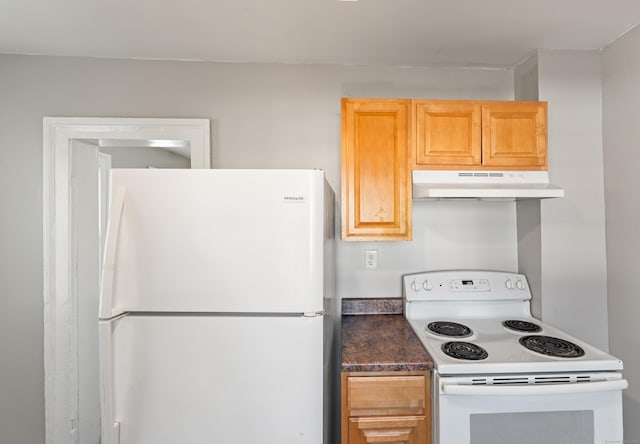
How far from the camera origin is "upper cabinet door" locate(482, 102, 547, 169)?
1.69m

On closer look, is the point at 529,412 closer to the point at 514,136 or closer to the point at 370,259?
the point at 370,259

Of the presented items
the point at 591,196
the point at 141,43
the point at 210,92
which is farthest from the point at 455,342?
the point at 141,43

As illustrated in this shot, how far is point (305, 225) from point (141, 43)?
1.49 metres

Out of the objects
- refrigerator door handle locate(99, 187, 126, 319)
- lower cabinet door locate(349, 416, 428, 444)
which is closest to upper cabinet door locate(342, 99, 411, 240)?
lower cabinet door locate(349, 416, 428, 444)

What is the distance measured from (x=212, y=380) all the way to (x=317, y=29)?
5.55ft

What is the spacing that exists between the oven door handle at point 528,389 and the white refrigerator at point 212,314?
54 centimetres

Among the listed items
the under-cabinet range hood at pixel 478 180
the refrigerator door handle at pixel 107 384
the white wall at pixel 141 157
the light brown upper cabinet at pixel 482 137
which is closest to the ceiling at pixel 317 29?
the light brown upper cabinet at pixel 482 137

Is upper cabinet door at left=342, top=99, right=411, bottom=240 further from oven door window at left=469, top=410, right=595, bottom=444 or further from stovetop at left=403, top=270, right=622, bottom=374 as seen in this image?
oven door window at left=469, top=410, right=595, bottom=444

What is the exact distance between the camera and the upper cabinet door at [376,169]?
5.48 ft

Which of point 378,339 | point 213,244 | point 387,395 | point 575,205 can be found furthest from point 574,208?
point 213,244

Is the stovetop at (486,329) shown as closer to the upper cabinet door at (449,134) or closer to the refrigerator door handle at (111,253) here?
the upper cabinet door at (449,134)

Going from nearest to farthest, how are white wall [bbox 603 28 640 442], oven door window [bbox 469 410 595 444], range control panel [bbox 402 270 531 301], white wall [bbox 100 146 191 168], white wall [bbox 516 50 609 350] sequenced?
oven door window [bbox 469 410 595 444], white wall [bbox 603 28 640 442], white wall [bbox 516 50 609 350], range control panel [bbox 402 270 531 301], white wall [bbox 100 146 191 168]

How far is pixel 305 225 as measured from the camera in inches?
48.1

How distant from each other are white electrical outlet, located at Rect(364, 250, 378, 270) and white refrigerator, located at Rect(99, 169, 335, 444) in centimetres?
88
